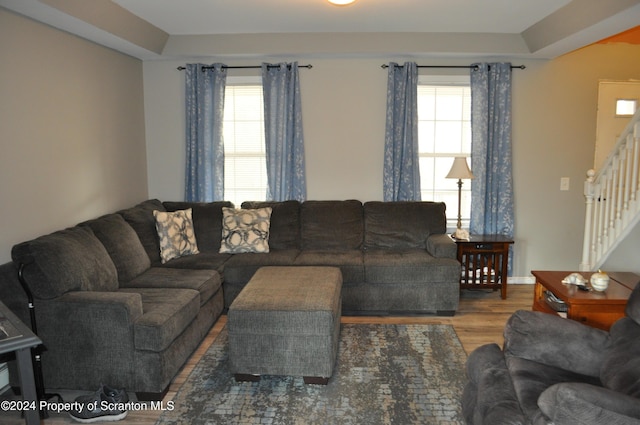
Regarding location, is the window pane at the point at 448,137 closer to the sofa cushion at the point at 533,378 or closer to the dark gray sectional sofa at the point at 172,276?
the dark gray sectional sofa at the point at 172,276

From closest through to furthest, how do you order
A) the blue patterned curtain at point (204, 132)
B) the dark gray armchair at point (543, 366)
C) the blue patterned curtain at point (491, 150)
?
the dark gray armchair at point (543, 366), the blue patterned curtain at point (491, 150), the blue patterned curtain at point (204, 132)

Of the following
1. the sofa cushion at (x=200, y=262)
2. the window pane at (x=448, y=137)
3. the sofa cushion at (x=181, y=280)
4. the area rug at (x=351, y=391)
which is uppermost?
the window pane at (x=448, y=137)

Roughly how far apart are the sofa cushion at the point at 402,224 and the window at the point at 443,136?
0.48 meters

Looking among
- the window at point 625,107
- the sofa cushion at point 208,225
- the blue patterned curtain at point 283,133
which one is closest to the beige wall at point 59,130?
the sofa cushion at point 208,225

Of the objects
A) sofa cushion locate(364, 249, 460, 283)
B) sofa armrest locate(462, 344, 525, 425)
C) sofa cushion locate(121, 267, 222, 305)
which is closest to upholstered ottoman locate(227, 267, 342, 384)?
sofa cushion locate(121, 267, 222, 305)

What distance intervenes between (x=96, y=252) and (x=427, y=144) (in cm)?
342

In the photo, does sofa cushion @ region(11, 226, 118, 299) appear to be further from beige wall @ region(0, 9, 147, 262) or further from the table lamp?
the table lamp

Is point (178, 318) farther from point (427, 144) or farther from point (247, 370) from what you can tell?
point (427, 144)

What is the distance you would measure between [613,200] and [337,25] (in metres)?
2.78

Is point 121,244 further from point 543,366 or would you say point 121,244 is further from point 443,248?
point 543,366

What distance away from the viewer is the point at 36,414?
6.66 ft

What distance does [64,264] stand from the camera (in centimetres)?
307

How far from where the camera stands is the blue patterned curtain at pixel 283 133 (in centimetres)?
510

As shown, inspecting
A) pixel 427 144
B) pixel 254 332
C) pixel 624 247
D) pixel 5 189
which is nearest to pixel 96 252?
pixel 5 189
